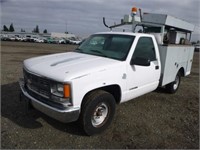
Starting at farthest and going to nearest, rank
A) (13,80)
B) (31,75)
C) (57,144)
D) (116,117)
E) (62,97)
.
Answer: (13,80), (116,117), (31,75), (57,144), (62,97)

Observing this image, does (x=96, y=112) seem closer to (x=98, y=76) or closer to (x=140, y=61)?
(x=98, y=76)

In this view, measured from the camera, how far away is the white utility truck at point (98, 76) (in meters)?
2.84

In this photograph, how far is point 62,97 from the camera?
281cm

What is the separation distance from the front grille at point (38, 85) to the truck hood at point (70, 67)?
96 mm

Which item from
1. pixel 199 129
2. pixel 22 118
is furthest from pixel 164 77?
pixel 22 118

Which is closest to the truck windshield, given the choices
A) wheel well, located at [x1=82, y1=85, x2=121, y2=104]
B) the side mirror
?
the side mirror

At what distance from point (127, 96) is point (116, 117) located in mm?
585

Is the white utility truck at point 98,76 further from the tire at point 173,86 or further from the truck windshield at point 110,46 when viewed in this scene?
the tire at point 173,86

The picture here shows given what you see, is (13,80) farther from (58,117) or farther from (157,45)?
(157,45)

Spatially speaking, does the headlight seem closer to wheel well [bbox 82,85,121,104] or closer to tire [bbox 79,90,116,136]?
tire [bbox 79,90,116,136]

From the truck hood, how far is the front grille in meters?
0.10

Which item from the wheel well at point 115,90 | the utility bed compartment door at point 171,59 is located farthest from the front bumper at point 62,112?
the utility bed compartment door at point 171,59

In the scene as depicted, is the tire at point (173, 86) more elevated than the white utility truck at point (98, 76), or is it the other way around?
the white utility truck at point (98, 76)

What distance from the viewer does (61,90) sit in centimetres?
279
